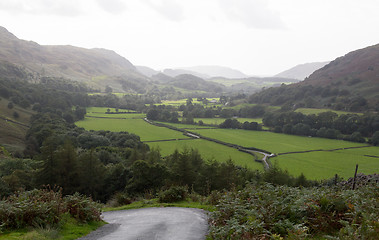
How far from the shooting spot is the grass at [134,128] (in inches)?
3455

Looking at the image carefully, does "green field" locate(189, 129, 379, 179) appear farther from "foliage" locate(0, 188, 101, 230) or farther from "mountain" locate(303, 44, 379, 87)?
"mountain" locate(303, 44, 379, 87)

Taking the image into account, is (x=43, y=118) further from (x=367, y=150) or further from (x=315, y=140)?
(x=367, y=150)

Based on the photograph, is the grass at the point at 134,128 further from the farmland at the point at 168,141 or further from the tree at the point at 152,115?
the tree at the point at 152,115

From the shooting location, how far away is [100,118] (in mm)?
116312

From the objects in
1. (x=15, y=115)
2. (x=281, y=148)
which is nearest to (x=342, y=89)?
(x=281, y=148)

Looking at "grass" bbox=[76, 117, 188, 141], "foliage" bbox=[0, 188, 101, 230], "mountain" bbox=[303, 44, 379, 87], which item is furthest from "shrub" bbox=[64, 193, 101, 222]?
"mountain" bbox=[303, 44, 379, 87]

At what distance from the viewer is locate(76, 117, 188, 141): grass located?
288ft

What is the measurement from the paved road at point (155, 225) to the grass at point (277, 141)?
6346cm

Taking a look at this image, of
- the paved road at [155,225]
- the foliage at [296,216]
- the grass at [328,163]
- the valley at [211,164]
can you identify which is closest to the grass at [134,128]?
the valley at [211,164]

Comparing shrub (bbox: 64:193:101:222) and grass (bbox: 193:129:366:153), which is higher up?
shrub (bbox: 64:193:101:222)

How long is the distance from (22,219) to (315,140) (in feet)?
315

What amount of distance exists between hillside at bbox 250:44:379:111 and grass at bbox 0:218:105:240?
132862 mm

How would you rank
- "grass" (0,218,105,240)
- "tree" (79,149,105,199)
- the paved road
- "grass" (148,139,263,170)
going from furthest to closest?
1. "grass" (148,139,263,170)
2. "tree" (79,149,105,199)
3. the paved road
4. "grass" (0,218,105,240)

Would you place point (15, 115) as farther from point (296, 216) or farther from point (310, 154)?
point (296, 216)
